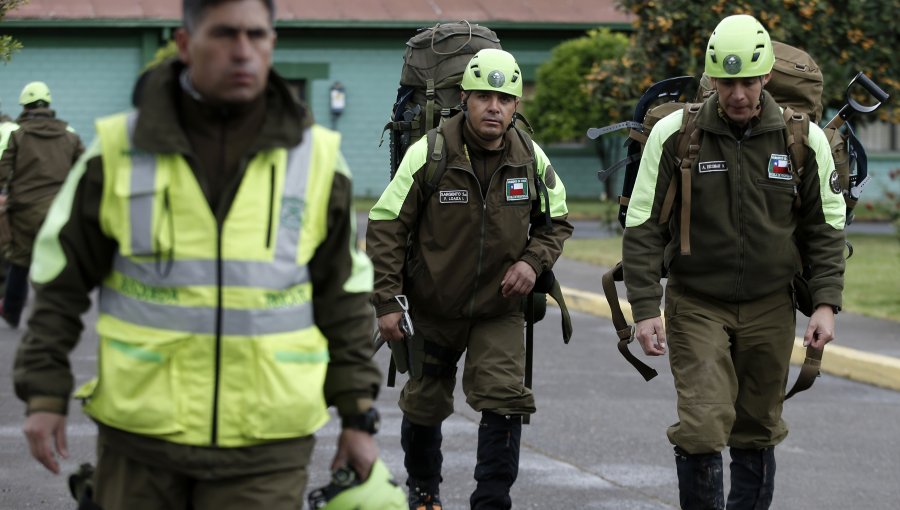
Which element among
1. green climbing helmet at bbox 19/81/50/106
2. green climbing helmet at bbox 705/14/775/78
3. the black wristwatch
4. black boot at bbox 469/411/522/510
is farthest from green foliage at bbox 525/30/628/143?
the black wristwatch

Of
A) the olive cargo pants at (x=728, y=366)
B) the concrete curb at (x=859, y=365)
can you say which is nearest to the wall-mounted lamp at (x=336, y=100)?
the concrete curb at (x=859, y=365)

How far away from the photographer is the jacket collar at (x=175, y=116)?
12.4ft

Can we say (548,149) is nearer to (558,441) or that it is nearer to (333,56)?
(333,56)

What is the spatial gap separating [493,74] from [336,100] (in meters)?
26.6

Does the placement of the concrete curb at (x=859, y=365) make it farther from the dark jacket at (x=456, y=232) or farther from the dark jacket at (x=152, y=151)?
the dark jacket at (x=152, y=151)

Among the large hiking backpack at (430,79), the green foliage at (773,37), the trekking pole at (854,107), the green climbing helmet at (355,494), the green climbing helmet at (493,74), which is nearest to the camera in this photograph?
the green climbing helmet at (355,494)

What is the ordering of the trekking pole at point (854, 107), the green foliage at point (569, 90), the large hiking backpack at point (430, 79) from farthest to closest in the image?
the green foliage at point (569, 90), the large hiking backpack at point (430, 79), the trekking pole at point (854, 107)

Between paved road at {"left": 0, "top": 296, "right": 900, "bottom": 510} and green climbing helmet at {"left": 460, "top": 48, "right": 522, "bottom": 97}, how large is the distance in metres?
1.93

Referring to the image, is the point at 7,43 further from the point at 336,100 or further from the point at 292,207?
the point at 336,100

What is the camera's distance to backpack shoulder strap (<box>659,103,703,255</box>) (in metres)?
6.21

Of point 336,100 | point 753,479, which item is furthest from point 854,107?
point 336,100

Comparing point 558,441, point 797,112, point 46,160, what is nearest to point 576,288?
point 46,160

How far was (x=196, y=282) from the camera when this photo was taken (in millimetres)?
3801

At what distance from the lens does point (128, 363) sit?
12.6ft
